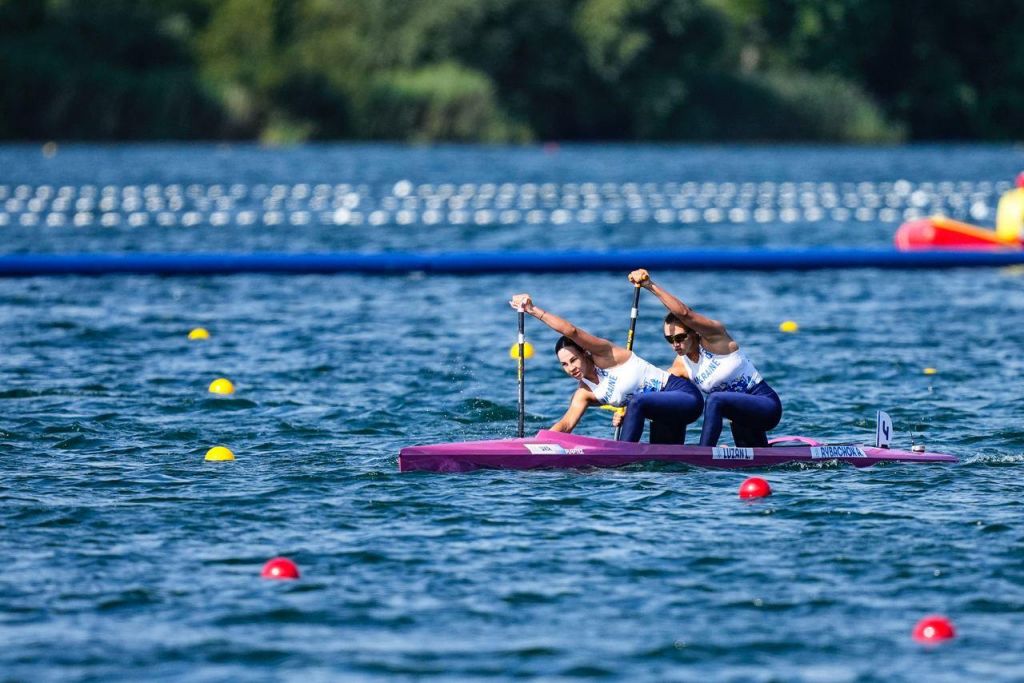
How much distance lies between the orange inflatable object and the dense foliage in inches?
1865

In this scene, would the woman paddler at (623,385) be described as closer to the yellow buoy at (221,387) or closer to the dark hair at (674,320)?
the dark hair at (674,320)

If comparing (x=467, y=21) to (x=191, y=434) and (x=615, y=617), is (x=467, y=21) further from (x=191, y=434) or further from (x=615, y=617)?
(x=615, y=617)

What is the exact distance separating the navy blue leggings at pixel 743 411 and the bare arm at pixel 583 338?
29.8 inches

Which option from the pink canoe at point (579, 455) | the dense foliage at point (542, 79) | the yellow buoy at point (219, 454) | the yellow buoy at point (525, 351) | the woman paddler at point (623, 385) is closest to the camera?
the woman paddler at point (623, 385)

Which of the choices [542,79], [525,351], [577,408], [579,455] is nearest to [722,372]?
[577,408]

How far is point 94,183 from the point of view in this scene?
47.9 m

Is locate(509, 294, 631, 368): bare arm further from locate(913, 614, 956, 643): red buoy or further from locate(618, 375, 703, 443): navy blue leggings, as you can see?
locate(913, 614, 956, 643): red buoy

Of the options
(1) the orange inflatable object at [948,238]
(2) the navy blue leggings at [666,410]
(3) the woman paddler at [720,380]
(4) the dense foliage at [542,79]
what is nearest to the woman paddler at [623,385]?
(2) the navy blue leggings at [666,410]

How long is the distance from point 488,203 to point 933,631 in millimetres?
33552

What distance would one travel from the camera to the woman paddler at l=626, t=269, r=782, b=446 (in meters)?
12.9

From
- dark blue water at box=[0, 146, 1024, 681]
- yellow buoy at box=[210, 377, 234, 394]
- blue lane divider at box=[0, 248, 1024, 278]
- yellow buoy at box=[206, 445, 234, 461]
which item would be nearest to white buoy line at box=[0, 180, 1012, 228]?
blue lane divider at box=[0, 248, 1024, 278]

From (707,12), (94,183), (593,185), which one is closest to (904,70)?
(707,12)

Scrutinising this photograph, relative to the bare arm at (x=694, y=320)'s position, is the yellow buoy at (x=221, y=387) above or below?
below

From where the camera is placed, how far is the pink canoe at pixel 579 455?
507 inches
